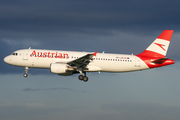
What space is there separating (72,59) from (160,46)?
16770 millimetres

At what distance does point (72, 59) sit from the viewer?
171ft

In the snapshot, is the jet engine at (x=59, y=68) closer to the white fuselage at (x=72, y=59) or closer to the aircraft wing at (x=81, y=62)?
the aircraft wing at (x=81, y=62)

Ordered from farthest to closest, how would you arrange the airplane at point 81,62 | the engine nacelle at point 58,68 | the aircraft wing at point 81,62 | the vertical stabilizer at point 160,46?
the vertical stabilizer at point 160,46, the airplane at point 81,62, the engine nacelle at point 58,68, the aircraft wing at point 81,62

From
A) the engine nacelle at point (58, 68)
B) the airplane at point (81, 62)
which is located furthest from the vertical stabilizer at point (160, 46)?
the engine nacelle at point (58, 68)

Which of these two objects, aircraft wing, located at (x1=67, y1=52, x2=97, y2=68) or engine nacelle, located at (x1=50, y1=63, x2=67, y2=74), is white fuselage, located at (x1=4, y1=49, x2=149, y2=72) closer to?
aircraft wing, located at (x1=67, y1=52, x2=97, y2=68)

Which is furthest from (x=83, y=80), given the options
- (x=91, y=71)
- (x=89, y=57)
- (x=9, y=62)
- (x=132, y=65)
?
(x=9, y=62)

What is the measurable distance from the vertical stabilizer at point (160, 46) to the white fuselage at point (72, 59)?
11.5 ft

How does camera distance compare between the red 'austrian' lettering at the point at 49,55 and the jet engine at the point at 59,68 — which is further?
the red 'austrian' lettering at the point at 49,55

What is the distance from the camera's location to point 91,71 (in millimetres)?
52438

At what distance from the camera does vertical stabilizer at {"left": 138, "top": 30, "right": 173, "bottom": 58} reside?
2186 inches

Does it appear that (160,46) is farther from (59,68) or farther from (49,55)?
(49,55)

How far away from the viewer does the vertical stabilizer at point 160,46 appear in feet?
182

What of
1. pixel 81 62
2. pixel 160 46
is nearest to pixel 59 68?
pixel 81 62

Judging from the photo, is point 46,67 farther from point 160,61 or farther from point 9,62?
point 160,61
